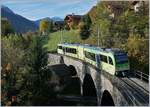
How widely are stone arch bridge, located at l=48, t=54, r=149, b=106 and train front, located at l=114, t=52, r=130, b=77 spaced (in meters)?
1.50

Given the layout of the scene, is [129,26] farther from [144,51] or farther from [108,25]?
[144,51]

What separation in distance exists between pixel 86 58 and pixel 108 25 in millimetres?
21753

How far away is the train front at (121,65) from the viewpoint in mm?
47688

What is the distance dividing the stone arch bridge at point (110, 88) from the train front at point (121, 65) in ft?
4.93

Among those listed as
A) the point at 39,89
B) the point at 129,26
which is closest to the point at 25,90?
the point at 39,89

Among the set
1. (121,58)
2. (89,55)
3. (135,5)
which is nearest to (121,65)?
(121,58)

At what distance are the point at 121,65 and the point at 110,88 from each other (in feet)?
24.7

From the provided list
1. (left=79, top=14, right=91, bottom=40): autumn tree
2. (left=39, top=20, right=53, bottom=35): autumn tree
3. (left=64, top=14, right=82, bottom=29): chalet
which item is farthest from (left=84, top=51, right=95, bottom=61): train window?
(left=39, top=20, right=53, bottom=35): autumn tree

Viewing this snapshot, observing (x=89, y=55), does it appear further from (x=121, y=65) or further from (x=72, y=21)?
(x=72, y=21)

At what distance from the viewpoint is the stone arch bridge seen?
34.8 meters

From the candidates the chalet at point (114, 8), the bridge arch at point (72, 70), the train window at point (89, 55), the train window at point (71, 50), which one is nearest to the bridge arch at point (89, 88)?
the train window at point (89, 55)

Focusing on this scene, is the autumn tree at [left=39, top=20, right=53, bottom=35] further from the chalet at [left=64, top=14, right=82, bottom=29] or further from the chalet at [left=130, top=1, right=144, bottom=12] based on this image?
the chalet at [left=130, top=1, right=144, bottom=12]

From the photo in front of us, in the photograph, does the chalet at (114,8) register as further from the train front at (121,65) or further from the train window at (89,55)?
the train front at (121,65)

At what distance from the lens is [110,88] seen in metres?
41.3
